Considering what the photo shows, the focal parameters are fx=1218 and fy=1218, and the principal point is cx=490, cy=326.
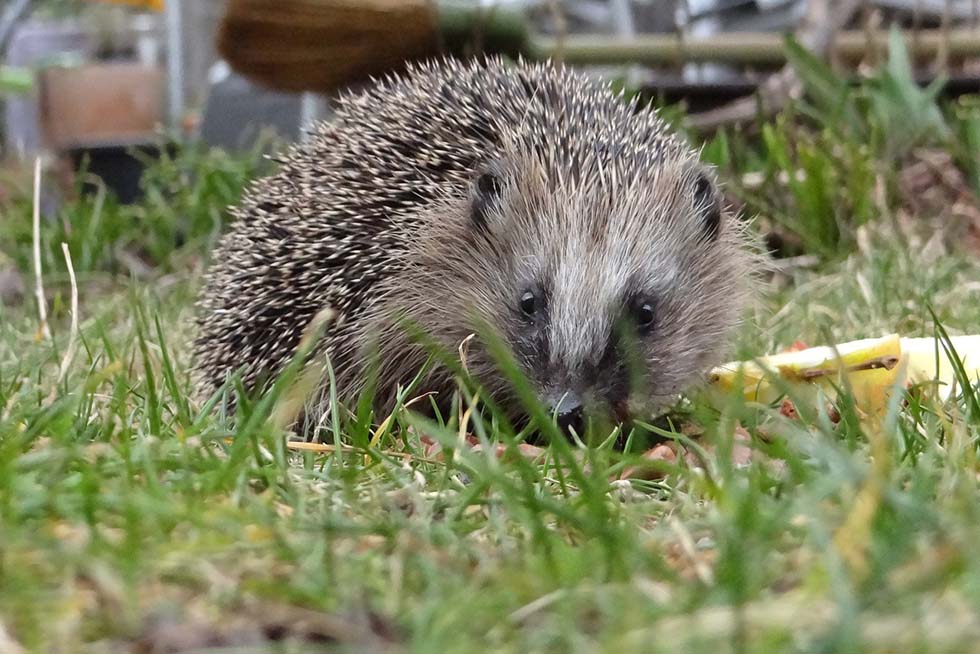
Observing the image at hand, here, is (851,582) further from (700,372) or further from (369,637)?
(700,372)

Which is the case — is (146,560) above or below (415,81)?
below

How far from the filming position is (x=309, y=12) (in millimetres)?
5938

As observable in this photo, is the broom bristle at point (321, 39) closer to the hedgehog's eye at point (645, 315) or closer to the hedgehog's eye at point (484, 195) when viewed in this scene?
the hedgehog's eye at point (484, 195)

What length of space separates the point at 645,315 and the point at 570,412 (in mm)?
639

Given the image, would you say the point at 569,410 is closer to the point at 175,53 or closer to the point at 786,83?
the point at 786,83

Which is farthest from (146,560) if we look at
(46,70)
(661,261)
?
(46,70)

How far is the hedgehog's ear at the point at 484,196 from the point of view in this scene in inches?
153

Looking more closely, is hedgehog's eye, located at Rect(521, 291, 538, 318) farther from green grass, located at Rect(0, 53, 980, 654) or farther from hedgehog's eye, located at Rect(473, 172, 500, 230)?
green grass, located at Rect(0, 53, 980, 654)

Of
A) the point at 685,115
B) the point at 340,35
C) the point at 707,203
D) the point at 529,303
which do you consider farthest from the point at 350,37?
the point at 529,303

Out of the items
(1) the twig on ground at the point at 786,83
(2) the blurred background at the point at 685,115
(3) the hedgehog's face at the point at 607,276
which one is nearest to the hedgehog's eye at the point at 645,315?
(3) the hedgehog's face at the point at 607,276

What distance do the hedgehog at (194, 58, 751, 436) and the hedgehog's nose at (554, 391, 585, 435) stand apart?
0.16 metres

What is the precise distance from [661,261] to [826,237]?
8.38ft

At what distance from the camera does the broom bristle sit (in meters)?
5.94

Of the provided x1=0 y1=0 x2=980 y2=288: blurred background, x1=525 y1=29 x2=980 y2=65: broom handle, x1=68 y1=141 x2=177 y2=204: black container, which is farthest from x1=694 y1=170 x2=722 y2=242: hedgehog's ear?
x1=68 y1=141 x2=177 y2=204: black container
